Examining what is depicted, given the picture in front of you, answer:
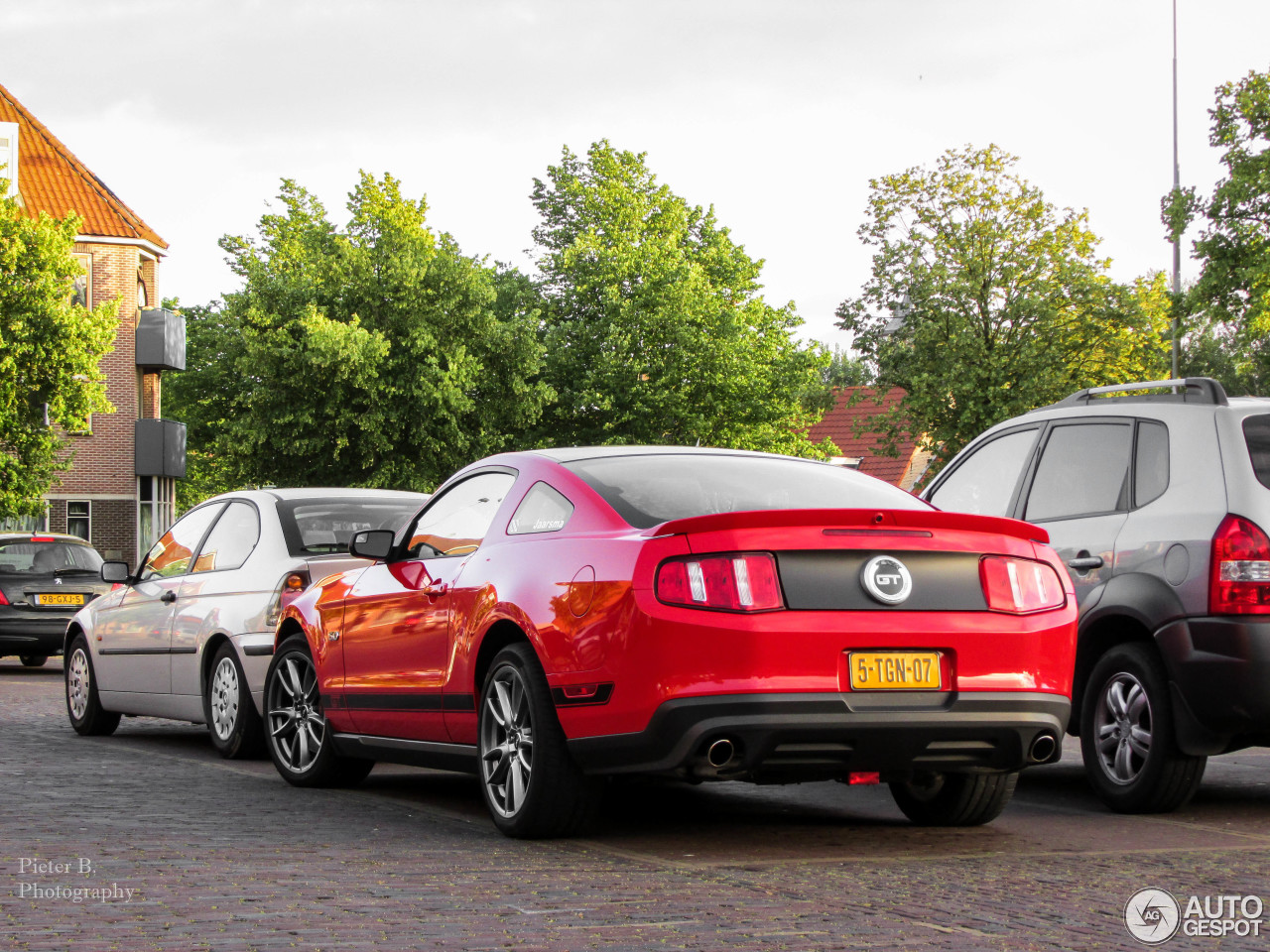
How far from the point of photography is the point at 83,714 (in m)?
11.6

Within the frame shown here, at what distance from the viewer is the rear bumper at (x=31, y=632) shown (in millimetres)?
19062

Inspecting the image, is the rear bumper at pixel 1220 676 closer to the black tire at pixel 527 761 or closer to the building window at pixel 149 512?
the black tire at pixel 527 761

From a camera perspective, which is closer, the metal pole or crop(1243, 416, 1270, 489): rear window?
crop(1243, 416, 1270, 489): rear window

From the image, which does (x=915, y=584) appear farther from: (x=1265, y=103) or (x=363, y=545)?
(x=1265, y=103)

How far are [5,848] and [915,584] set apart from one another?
11.1 ft

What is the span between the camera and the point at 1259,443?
24.2ft

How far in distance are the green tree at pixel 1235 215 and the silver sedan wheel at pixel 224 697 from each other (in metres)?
29.0

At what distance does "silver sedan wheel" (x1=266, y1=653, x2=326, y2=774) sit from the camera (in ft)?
27.7

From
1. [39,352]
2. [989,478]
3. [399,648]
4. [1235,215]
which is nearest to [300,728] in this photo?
[399,648]

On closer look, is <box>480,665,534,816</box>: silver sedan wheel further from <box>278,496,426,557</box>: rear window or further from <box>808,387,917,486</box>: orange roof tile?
<box>808,387,917,486</box>: orange roof tile

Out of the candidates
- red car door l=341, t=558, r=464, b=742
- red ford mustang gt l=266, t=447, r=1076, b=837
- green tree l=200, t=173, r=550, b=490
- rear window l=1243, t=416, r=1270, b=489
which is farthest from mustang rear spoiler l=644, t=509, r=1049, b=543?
green tree l=200, t=173, r=550, b=490

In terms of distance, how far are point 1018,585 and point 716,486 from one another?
4.00ft

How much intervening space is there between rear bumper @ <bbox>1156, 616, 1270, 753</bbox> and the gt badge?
1.85m

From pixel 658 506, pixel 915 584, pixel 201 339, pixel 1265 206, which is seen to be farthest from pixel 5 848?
pixel 201 339
